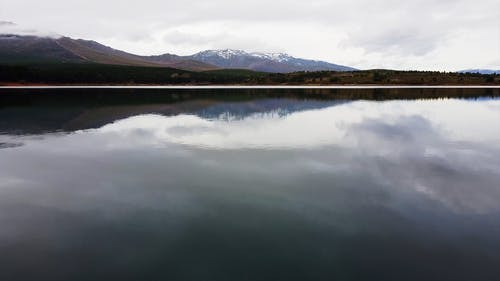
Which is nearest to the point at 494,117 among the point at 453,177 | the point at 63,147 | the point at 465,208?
the point at 453,177

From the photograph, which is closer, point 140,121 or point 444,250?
point 444,250

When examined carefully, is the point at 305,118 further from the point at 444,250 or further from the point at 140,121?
the point at 444,250

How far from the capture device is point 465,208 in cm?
1683

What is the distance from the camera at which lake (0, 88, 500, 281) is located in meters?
11.8

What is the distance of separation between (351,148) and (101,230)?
21.5 meters

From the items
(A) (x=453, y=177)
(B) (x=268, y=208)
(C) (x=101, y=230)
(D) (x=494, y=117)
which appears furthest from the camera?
(D) (x=494, y=117)

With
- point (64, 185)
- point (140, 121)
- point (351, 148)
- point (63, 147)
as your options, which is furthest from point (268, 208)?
point (140, 121)

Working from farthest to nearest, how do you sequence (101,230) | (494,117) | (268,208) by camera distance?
(494,117), (268,208), (101,230)

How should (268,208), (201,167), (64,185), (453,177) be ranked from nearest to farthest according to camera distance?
(268,208), (64,185), (453,177), (201,167)

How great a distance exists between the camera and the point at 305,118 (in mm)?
50531

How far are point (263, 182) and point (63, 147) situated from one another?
19.0 m

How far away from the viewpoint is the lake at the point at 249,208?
11805mm

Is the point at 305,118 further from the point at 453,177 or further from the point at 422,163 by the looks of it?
the point at 453,177

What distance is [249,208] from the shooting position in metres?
16.6
